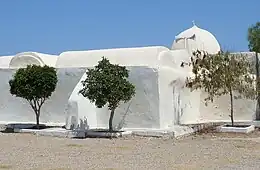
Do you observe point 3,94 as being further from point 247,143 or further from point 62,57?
point 247,143

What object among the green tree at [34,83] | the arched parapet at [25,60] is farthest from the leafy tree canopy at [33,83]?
the arched parapet at [25,60]

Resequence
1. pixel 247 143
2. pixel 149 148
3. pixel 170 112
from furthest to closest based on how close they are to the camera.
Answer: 1. pixel 170 112
2. pixel 247 143
3. pixel 149 148

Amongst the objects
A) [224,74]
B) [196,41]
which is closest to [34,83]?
[224,74]

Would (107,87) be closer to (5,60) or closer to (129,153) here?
(129,153)

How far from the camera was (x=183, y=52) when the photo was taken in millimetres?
21766

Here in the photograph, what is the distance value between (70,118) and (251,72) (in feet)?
26.9

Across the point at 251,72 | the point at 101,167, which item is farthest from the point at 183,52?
the point at 101,167

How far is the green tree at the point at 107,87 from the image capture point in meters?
15.7

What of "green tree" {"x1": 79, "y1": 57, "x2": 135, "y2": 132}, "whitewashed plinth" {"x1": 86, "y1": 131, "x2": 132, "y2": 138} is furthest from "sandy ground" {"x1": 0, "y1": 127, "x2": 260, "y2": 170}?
"green tree" {"x1": 79, "y1": 57, "x2": 135, "y2": 132}

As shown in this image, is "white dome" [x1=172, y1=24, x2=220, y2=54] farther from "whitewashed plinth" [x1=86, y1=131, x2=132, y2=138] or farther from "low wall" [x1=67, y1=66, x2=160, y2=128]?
"whitewashed plinth" [x1=86, y1=131, x2=132, y2=138]

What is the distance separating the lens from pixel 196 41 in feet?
75.2

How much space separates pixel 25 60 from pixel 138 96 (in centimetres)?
632

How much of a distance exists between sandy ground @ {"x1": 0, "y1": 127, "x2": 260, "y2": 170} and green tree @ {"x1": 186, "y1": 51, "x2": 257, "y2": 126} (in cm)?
234

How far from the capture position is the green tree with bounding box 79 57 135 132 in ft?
51.6
